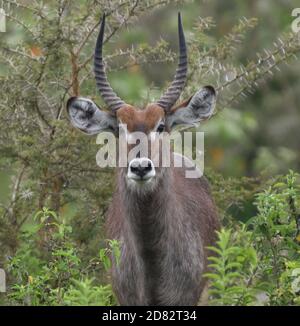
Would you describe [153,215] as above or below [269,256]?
above

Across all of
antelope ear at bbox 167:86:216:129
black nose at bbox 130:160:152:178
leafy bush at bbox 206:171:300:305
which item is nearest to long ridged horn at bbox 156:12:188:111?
antelope ear at bbox 167:86:216:129

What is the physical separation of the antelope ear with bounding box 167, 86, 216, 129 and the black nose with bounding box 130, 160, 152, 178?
0.97 metres

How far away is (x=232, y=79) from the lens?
1278 cm

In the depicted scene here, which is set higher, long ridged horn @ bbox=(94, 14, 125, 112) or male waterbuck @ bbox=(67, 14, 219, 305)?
long ridged horn @ bbox=(94, 14, 125, 112)

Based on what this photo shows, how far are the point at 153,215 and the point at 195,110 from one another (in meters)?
1.13

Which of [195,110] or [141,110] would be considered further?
[195,110]

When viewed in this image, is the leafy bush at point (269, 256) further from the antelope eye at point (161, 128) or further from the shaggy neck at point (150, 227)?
the antelope eye at point (161, 128)

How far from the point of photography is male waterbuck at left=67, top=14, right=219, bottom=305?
10.5m

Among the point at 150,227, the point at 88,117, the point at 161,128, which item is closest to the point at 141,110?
the point at 161,128

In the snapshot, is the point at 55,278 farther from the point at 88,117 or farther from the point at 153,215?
the point at 88,117

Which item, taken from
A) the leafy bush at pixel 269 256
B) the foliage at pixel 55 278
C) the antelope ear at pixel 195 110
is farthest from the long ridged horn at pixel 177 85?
the foliage at pixel 55 278

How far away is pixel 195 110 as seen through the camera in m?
11.1

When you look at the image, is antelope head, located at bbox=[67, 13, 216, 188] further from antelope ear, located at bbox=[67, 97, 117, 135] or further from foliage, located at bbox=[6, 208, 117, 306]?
foliage, located at bbox=[6, 208, 117, 306]

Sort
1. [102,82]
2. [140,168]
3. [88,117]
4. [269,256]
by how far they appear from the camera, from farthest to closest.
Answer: [88,117]
[102,82]
[140,168]
[269,256]
